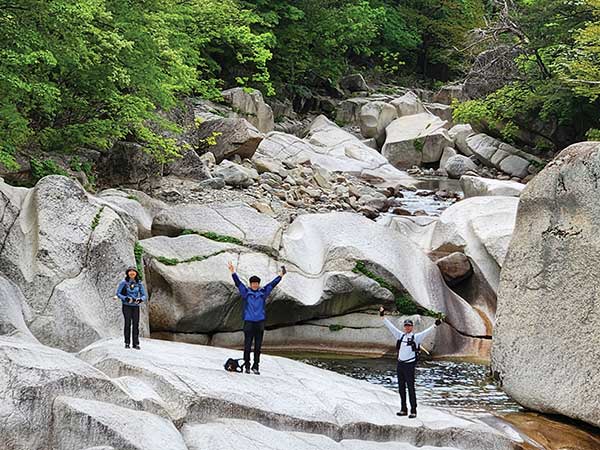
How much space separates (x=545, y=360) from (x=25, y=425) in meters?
8.86

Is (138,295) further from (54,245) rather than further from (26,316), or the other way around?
(54,245)

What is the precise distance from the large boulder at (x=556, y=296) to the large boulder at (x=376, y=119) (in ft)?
100

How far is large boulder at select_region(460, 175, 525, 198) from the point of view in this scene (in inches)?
1003

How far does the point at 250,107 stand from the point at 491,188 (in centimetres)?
1439

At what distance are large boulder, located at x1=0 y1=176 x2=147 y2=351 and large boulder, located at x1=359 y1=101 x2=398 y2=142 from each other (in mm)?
30111

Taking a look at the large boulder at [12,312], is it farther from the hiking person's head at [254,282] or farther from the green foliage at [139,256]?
the hiking person's head at [254,282]

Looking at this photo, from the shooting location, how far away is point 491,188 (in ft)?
84.9

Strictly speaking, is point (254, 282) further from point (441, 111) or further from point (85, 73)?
point (441, 111)

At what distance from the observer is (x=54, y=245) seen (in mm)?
14578

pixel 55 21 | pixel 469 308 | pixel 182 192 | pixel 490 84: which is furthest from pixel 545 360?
pixel 490 84

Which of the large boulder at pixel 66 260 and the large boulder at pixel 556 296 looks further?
the large boulder at pixel 66 260

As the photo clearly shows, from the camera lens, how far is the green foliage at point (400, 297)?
57.8 feet

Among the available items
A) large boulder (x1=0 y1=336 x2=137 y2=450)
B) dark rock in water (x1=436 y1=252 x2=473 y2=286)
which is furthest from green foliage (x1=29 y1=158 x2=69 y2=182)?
large boulder (x1=0 y1=336 x2=137 y2=450)

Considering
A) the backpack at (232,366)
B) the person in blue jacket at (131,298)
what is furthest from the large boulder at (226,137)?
the backpack at (232,366)
